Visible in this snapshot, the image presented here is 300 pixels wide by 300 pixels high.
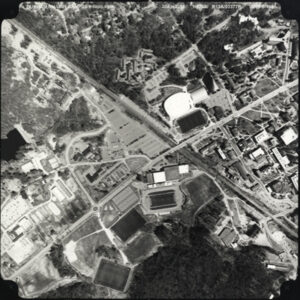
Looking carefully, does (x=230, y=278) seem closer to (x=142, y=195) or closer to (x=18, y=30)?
(x=142, y=195)

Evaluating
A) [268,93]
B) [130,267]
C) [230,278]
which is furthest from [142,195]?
[268,93]

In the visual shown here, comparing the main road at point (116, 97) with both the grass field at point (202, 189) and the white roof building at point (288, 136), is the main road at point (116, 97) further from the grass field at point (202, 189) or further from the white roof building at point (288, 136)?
the white roof building at point (288, 136)

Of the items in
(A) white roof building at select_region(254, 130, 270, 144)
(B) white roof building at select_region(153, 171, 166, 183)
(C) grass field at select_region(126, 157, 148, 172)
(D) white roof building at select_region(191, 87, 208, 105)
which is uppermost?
(D) white roof building at select_region(191, 87, 208, 105)

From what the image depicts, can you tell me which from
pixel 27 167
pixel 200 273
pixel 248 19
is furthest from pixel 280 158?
pixel 27 167

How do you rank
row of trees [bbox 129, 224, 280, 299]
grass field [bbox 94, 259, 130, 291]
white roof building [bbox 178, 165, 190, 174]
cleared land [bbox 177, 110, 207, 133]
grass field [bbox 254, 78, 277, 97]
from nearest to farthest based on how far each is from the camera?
row of trees [bbox 129, 224, 280, 299] → grass field [bbox 94, 259, 130, 291] → white roof building [bbox 178, 165, 190, 174] → cleared land [bbox 177, 110, 207, 133] → grass field [bbox 254, 78, 277, 97]

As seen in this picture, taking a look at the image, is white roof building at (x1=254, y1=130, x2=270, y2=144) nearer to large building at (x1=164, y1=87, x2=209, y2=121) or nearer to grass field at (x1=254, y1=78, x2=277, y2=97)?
grass field at (x1=254, y1=78, x2=277, y2=97)

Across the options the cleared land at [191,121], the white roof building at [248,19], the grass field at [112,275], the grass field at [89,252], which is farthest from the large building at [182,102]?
the grass field at [112,275]

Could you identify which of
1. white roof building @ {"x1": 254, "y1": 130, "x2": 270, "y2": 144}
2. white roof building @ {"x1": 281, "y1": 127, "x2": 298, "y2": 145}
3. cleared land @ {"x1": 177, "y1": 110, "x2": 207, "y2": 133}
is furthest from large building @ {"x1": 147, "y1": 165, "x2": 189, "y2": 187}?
white roof building @ {"x1": 281, "y1": 127, "x2": 298, "y2": 145}
